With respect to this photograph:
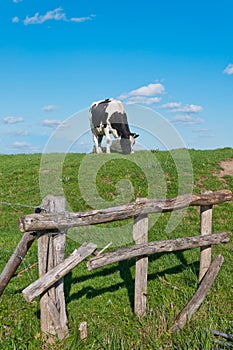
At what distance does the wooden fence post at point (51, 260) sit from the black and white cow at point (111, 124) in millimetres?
17238

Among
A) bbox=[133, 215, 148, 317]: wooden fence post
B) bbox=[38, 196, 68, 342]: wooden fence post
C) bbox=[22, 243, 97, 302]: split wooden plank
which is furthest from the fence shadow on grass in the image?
bbox=[22, 243, 97, 302]: split wooden plank

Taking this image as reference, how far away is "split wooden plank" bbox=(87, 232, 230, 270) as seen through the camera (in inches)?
238

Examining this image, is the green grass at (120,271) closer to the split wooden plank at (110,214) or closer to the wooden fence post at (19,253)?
the wooden fence post at (19,253)

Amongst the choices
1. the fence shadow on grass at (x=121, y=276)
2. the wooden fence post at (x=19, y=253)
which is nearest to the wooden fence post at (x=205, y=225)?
the fence shadow on grass at (x=121, y=276)

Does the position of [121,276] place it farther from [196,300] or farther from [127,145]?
[127,145]

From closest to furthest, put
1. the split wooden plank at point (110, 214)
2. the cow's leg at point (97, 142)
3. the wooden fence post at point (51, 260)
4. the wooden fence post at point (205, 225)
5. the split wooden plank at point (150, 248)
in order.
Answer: the split wooden plank at point (110, 214), the wooden fence post at point (51, 260), the split wooden plank at point (150, 248), the wooden fence post at point (205, 225), the cow's leg at point (97, 142)

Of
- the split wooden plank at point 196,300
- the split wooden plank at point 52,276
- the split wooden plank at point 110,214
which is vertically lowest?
the split wooden plank at point 196,300

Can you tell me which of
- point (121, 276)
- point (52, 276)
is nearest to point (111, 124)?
point (121, 276)

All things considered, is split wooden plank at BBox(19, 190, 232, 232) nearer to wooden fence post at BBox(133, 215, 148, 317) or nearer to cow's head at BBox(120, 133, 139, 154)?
wooden fence post at BBox(133, 215, 148, 317)

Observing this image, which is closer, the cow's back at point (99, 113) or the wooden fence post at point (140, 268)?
the wooden fence post at point (140, 268)

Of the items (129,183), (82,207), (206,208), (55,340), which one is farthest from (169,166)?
(55,340)

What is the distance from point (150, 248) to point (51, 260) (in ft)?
5.81

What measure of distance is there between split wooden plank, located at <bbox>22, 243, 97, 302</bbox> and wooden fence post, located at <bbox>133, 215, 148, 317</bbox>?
111 cm

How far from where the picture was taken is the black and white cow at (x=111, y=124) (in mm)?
23281
